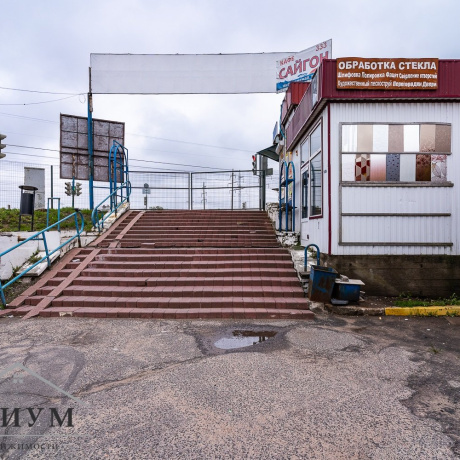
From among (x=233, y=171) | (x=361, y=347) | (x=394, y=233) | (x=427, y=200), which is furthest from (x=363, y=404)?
(x=233, y=171)

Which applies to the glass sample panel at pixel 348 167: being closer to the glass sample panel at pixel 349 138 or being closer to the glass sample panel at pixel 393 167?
the glass sample panel at pixel 349 138

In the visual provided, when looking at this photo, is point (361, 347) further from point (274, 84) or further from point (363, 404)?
point (274, 84)

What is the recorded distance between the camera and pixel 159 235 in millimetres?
10734

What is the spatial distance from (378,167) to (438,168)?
1.28 meters

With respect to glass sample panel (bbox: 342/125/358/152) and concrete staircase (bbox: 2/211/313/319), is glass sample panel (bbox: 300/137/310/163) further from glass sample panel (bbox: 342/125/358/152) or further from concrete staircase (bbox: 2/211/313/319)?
concrete staircase (bbox: 2/211/313/319)

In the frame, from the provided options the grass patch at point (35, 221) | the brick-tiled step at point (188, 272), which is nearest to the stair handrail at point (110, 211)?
the grass patch at point (35, 221)

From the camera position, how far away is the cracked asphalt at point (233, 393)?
7.94ft

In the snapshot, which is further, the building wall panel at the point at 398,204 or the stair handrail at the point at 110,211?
the stair handrail at the point at 110,211

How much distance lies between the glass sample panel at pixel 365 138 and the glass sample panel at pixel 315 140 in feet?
3.34

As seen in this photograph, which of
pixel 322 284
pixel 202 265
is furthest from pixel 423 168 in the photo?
pixel 202 265

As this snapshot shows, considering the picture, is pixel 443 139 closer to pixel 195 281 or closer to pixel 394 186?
pixel 394 186

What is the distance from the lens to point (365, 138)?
732 cm

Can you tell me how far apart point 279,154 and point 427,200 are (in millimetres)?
8012

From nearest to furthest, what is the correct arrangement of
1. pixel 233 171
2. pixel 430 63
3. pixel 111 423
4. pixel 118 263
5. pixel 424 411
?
pixel 111 423
pixel 424 411
pixel 430 63
pixel 118 263
pixel 233 171
